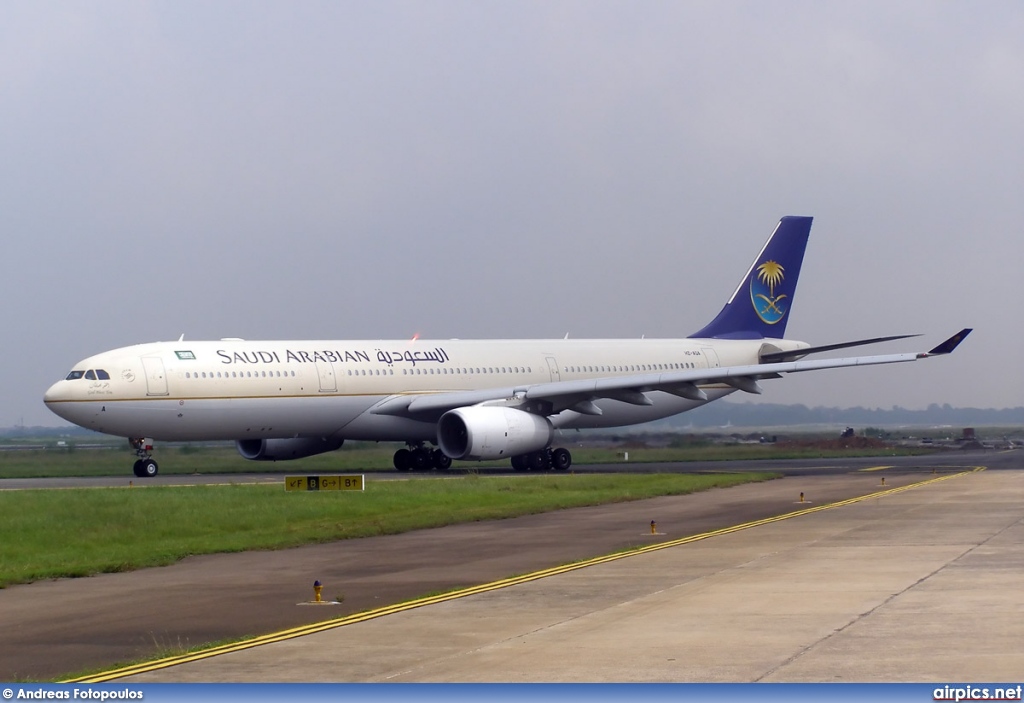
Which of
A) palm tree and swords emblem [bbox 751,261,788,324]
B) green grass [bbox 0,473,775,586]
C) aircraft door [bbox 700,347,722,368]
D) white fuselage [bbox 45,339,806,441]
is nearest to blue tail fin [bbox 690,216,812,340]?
palm tree and swords emblem [bbox 751,261,788,324]

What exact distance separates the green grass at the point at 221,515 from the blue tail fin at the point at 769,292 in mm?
18931

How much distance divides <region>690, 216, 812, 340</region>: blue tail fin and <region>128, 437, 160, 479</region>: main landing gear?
20646 millimetres

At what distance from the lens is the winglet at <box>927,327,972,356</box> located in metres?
38.1

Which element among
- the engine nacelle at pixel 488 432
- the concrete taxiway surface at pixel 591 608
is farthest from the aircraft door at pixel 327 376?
the concrete taxiway surface at pixel 591 608

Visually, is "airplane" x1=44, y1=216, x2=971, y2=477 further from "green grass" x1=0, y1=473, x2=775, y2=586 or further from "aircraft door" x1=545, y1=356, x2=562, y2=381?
"green grass" x1=0, y1=473, x2=775, y2=586

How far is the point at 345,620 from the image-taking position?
13016 mm

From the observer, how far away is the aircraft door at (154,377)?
1364 inches

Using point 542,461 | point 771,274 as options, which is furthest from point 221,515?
point 771,274

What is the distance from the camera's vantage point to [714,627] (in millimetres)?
11867

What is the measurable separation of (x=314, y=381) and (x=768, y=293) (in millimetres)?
19535

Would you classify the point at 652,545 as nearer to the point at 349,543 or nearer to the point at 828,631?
the point at 349,543

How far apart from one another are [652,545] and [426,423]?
817 inches

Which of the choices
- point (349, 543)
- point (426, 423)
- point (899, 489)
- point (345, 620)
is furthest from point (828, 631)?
point (426, 423)

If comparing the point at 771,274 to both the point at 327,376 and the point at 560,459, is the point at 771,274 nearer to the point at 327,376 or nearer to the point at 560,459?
the point at 560,459
